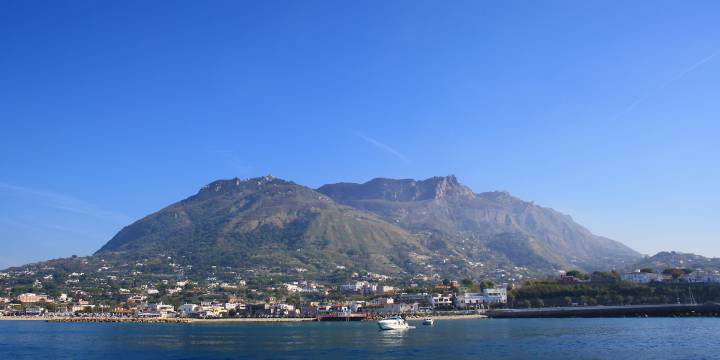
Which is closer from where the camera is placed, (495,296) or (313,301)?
(495,296)

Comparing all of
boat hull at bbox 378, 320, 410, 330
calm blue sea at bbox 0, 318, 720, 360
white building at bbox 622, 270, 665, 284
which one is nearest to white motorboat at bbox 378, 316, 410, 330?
boat hull at bbox 378, 320, 410, 330

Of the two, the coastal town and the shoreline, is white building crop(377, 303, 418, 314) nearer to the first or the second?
the coastal town

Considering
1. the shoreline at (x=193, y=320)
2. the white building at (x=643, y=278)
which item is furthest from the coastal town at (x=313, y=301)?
the shoreline at (x=193, y=320)

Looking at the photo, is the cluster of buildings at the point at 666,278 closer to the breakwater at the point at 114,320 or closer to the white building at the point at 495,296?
the white building at the point at 495,296

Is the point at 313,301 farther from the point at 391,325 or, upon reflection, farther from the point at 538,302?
the point at 391,325

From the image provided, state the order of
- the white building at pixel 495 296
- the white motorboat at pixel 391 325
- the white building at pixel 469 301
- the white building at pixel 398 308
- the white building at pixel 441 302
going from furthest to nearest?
1. the white building at pixel 441 302
2. the white building at pixel 469 301
3. the white building at pixel 495 296
4. the white building at pixel 398 308
5. the white motorboat at pixel 391 325

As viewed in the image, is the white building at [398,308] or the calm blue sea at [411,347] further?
the white building at [398,308]

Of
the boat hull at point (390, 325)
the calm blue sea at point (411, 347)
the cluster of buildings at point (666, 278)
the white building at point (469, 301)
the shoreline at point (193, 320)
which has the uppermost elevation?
the cluster of buildings at point (666, 278)

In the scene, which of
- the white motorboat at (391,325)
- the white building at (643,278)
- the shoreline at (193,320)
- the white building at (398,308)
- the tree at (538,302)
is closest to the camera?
the white motorboat at (391,325)

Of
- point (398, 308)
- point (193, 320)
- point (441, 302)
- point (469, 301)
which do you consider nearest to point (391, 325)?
point (193, 320)

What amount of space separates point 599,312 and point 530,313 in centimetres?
1290

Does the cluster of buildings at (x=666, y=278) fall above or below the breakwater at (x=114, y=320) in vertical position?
above

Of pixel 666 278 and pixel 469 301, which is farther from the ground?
pixel 666 278

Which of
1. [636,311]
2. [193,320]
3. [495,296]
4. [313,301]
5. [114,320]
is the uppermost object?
[313,301]
